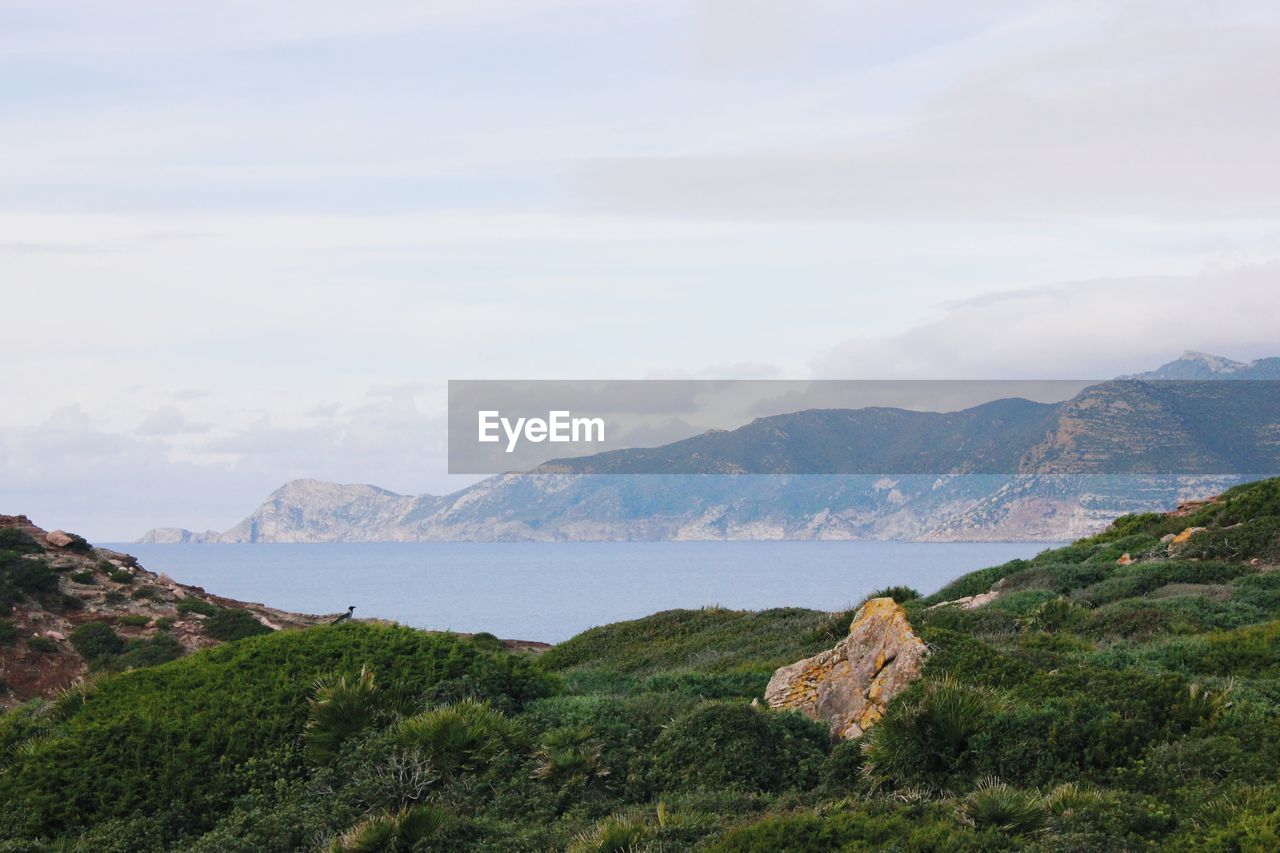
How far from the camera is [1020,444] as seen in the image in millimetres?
195750

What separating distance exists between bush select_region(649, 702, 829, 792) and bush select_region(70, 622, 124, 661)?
20409mm

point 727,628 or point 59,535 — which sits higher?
point 59,535

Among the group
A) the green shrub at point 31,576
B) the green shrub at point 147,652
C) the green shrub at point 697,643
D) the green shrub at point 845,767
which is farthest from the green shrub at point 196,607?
the green shrub at point 845,767

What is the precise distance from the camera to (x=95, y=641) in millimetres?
27656

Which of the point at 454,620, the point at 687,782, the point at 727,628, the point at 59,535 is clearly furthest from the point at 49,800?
the point at 454,620

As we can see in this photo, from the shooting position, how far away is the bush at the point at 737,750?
1106 cm

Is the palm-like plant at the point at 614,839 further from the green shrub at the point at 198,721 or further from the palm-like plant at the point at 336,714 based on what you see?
the green shrub at the point at 198,721

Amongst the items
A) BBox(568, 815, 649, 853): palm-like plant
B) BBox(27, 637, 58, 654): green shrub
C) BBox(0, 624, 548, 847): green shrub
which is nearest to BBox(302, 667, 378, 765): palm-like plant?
BBox(0, 624, 548, 847): green shrub

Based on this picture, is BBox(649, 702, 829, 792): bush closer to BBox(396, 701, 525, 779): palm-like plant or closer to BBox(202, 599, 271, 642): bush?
BBox(396, 701, 525, 779): palm-like plant

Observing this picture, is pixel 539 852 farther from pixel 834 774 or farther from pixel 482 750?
pixel 834 774

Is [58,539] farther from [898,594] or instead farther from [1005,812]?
[1005,812]

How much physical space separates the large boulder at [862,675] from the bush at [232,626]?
2048 centimetres

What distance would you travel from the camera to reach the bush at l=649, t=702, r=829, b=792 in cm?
1106

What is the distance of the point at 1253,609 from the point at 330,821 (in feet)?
53.1
